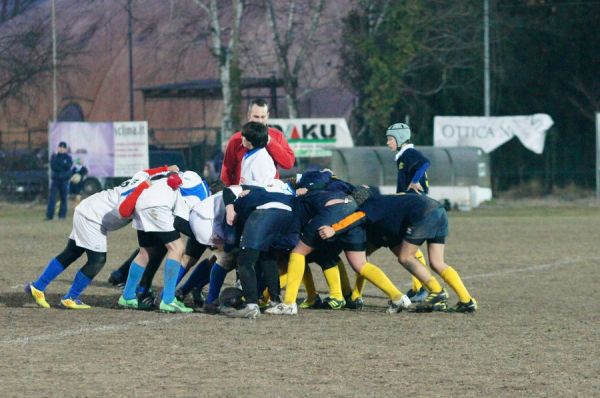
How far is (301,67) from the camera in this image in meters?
45.4

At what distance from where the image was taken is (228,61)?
43.0 meters

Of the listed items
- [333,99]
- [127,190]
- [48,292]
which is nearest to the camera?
[127,190]

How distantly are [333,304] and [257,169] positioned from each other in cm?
165

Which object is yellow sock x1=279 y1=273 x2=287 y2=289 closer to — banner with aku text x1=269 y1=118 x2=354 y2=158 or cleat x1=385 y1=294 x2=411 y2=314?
cleat x1=385 y1=294 x2=411 y2=314

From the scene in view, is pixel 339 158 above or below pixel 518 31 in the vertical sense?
below

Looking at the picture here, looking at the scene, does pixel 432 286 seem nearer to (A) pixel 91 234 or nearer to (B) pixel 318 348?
(B) pixel 318 348

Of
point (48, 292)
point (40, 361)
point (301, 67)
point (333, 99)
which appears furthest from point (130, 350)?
point (333, 99)

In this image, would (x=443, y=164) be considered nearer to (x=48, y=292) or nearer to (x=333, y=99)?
(x=333, y=99)

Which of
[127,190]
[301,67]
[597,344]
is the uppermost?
[301,67]

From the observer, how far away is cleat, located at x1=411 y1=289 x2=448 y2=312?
1270cm

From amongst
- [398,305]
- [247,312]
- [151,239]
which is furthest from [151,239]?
[398,305]

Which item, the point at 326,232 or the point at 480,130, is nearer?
the point at 326,232

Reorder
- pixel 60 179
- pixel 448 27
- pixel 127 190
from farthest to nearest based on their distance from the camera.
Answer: pixel 448 27 → pixel 60 179 → pixel 127 190

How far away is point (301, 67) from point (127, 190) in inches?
1301
